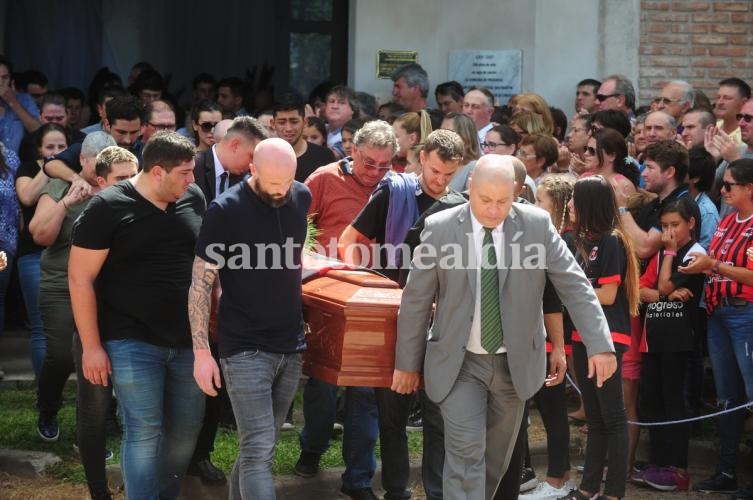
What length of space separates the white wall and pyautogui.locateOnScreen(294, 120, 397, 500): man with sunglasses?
4.76 metres

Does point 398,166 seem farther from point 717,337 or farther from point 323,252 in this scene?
point 717,337

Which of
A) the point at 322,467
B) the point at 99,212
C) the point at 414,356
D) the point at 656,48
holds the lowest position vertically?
the point at 322,467

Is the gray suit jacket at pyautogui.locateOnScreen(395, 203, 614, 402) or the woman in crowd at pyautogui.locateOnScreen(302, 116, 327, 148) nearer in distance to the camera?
the gray suit jacket at pyautogui.locateOnScreen(395, 203, 614, 402)

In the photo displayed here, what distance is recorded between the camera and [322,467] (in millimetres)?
7910

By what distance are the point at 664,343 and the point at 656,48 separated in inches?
201

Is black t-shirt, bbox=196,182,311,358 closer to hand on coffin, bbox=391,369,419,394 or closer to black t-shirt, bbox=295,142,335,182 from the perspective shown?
hand on coffin, bbox=391,369,419,394

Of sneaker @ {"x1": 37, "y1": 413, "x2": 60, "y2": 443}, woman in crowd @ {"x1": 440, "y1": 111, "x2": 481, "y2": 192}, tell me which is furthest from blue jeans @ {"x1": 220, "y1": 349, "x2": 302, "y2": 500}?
woman in crowd @ {"x1": 440, "y1": 111, "x2": 481, "y2": 192}

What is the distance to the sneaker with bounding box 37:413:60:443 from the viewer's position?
805cm

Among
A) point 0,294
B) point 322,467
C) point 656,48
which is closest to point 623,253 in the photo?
point 322,467

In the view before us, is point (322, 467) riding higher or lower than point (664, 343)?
lower

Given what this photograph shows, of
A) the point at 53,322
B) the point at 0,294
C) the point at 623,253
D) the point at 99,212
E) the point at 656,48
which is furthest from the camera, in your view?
the point at 656,48

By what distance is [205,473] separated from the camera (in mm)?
7516

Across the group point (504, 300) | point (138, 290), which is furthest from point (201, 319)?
point (504, 300)

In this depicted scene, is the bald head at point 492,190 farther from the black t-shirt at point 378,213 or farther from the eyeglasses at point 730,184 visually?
the eyeglasses at point 730,184
